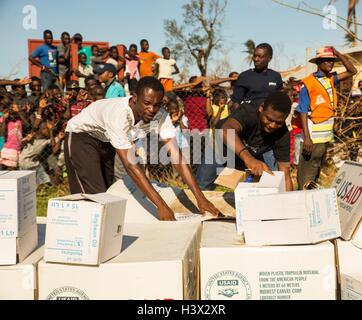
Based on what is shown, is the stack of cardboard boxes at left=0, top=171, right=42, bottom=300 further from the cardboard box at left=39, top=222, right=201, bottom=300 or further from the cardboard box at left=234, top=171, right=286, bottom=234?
the cardboard box at left=234, top=171, right=286, bottom=234

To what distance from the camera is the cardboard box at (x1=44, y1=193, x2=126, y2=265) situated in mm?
2324

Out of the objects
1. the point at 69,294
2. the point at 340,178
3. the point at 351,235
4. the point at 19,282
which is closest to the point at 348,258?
the point at 351,235

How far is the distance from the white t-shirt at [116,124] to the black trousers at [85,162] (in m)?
0.06

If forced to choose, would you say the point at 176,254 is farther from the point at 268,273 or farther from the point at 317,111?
the point at 317,111

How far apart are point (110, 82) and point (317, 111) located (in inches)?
106

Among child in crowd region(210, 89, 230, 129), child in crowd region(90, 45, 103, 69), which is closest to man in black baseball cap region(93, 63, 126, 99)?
child in crowd region(90, 45, 103, 69)

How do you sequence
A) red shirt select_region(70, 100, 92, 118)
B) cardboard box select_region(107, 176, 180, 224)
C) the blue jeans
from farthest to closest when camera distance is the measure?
red shirt select_region(70, 100, 92, 118), the blue jeans, cardboard box select_region(107, 176, 180, 224)

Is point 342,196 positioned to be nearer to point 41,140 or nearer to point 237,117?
point 237,117

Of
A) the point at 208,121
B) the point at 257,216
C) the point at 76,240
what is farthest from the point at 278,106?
the point at 208,121

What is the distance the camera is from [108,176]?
4.33m

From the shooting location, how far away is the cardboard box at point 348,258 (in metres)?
2.58

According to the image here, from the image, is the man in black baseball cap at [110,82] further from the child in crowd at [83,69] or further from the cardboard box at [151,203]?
the cardboard box at [151,203]

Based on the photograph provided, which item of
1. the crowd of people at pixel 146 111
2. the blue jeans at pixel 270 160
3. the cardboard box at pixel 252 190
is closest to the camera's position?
the cardboard box at pixel 252 190

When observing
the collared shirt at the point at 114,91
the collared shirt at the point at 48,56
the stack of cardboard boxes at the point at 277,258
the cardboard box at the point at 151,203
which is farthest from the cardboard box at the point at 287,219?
the collared shirt at the point at 48,56
